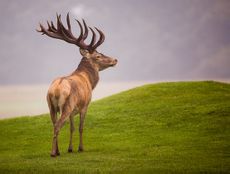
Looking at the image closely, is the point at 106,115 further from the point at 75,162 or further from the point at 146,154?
the point at 75,162

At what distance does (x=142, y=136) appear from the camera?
969 inches

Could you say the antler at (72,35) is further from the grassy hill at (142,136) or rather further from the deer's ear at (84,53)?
the grassy hill at (142,136)

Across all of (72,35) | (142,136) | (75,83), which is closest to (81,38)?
(72,35)

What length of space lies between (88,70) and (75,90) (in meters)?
2.32

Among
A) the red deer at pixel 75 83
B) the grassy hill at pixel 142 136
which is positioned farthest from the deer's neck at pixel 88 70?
the grassy hill at pixel 142 136

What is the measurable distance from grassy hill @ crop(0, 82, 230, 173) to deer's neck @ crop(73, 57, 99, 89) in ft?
→ 9.17

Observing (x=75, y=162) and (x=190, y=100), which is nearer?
(x=75, y=162)

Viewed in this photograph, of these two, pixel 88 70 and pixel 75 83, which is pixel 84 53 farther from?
pixel 75 83

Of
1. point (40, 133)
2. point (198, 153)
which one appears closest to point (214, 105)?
point (40, 133)

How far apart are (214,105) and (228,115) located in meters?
2.88

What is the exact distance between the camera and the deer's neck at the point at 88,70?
19.6m

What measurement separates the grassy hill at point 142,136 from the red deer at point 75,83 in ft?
4.50

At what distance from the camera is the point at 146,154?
17641 mm

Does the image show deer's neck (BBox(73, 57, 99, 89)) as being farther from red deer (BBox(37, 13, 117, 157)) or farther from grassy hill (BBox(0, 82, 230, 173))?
grassy hill (BBox(0, 82, 230, 173))
